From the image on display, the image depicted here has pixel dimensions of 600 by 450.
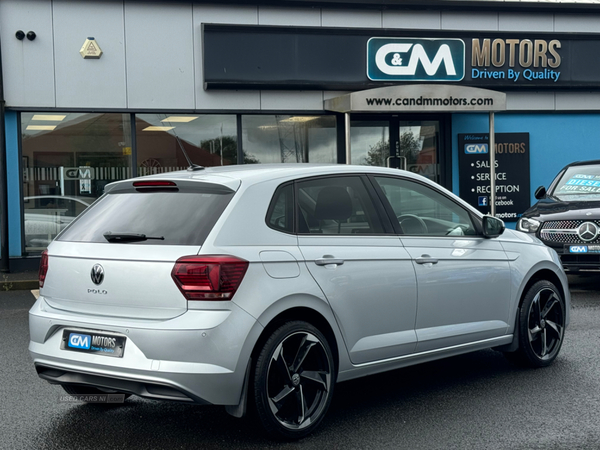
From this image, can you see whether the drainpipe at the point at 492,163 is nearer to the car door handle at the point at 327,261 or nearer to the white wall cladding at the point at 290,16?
the white wall cladding at the point at 290,16

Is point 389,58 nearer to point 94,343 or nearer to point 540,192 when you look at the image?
point 540,192

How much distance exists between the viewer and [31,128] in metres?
13.2

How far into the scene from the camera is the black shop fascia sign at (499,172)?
15.2 meters

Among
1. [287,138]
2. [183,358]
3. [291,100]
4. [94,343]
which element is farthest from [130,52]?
[183,358]

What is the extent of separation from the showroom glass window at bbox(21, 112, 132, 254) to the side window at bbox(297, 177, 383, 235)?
9.44 m

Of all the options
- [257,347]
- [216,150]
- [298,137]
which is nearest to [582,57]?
[298,137]

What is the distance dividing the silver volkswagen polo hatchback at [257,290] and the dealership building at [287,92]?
8.64 meters

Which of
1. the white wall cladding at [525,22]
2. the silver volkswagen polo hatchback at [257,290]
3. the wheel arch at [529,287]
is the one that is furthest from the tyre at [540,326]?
the white wall cladding at [525,22]

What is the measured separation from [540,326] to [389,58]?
9.58 m

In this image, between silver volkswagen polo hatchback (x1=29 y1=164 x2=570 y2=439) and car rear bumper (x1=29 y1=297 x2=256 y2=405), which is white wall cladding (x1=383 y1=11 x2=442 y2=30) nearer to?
silver volkswagen polo hatchback (x1=29 y1=164 x2=570 y2=439)

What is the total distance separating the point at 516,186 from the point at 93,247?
41.2 ft

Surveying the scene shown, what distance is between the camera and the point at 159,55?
44.7ft

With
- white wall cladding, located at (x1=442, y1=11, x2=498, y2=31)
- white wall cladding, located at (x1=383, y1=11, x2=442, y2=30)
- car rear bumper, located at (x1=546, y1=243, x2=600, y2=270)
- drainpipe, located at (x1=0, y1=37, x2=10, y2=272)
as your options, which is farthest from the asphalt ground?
white wall cladding, located at (x1=442, y1=11, x2=498, y2=31)

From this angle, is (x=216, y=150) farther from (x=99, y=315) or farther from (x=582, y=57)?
(x=99, y=315)
